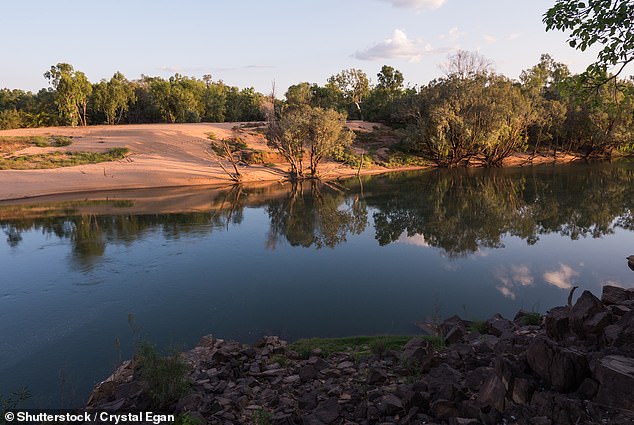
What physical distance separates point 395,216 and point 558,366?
922 inches

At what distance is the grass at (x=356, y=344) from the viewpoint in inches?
395

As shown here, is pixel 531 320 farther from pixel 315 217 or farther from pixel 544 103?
pixel 544 103

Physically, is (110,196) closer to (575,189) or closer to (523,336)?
(523,336)

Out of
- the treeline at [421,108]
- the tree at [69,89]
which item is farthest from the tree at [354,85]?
the tree at [69,89]

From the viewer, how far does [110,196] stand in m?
38.1

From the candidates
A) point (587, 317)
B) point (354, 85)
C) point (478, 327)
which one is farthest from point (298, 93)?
point (587, 317)

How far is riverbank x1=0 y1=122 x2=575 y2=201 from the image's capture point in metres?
40.5

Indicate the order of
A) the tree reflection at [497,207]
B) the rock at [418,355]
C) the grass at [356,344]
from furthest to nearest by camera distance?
the tree reflection at [497,207] → the grass at [356,344] → the rock at [418,355]

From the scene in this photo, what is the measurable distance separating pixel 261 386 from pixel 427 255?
13224mm

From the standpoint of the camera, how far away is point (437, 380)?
23.4 feet

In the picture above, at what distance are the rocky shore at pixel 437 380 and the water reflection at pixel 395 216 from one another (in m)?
8.66

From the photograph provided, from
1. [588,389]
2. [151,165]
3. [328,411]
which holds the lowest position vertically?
[328,411]

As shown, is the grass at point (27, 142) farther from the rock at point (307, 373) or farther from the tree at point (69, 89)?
the rock at point (307, 373)

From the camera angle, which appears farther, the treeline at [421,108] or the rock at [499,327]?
the treeline at [421,108]
